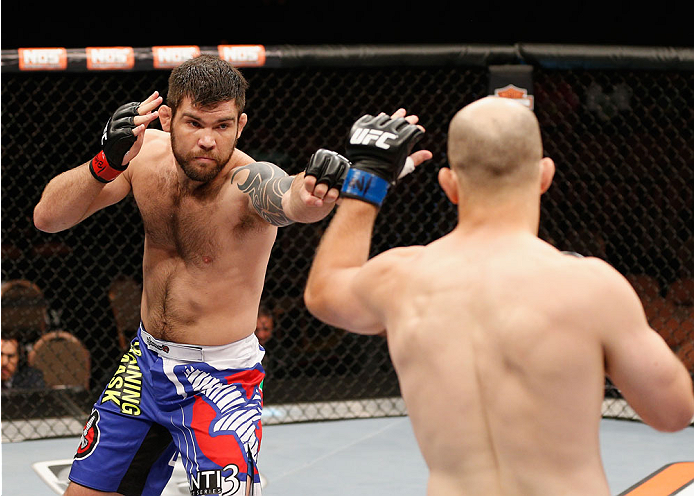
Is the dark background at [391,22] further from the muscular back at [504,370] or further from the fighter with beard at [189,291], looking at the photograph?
the muscular back at [504,370]

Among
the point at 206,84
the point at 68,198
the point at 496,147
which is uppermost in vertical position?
the point at 496,147

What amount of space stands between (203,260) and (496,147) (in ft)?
3.91

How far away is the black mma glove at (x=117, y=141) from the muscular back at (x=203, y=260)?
0.17 metres

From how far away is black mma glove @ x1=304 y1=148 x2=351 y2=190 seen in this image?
1.77 metres

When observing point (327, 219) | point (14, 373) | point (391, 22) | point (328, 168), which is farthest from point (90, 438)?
point (391, 22)

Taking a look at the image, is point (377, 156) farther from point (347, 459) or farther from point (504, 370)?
point (347, 459)

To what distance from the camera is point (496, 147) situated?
1.29 meters

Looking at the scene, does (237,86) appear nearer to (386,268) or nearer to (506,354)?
(386,268)

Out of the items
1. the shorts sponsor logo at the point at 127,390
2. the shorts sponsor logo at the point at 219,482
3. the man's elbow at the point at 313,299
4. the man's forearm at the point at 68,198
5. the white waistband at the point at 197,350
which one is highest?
the man's elbow at the point at 313,299

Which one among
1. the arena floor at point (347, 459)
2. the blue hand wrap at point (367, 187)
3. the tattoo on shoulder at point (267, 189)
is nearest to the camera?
the blue hand wrap at point (367, 187)

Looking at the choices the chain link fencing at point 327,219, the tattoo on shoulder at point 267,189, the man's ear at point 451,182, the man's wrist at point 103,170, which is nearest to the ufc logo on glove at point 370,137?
the man's ear at point 451,182

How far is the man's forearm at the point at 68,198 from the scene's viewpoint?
7.63 feet

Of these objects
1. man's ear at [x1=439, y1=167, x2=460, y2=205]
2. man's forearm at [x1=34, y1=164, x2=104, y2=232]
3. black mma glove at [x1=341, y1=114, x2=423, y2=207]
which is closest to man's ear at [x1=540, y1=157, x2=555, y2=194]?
man's ear at [x1=439, y1=167, x2=460, y2=205]

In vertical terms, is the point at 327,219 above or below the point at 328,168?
below
